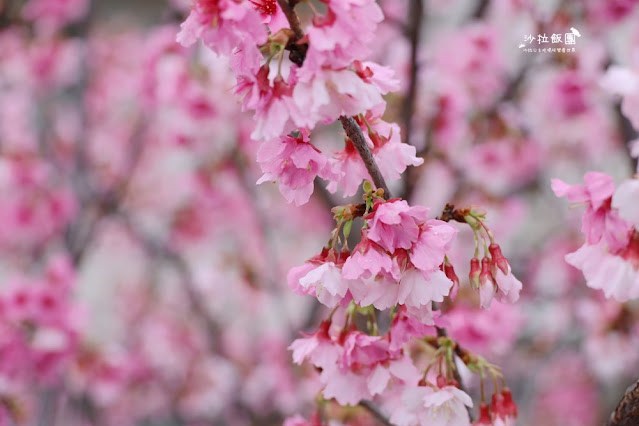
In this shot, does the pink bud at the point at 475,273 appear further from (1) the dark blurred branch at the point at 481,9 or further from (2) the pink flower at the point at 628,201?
(1) the dark blurred branch at the point at 481,9

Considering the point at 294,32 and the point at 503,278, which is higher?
the point at 294,32

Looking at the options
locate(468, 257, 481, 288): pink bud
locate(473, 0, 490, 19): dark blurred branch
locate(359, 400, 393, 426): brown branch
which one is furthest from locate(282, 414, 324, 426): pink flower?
locate(473, 0, 490, 19): dark blurred branch

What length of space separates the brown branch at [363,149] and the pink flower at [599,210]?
0.18 meters

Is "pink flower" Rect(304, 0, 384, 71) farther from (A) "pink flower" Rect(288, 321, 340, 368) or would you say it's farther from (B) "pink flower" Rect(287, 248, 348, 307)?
(A) "pink flower" Rect(288, 321, 340, 368)

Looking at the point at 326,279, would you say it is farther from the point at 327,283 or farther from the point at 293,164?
the point at 293,164

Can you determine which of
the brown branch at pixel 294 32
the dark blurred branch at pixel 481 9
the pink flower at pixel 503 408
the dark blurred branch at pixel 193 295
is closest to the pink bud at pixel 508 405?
the pink flower at pixel 503 408

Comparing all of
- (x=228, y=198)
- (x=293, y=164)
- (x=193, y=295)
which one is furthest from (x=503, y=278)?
(x=228, y=198)

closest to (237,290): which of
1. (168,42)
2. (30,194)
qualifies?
(30,194)

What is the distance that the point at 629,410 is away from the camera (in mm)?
635

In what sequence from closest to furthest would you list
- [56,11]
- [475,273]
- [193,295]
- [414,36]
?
[475,273], [414,36], [193,295], [56,11]

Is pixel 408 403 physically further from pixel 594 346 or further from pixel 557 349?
pixel 557 349

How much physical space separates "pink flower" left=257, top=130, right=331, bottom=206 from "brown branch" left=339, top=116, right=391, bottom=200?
0.04m

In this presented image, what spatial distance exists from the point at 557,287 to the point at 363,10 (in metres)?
2.05

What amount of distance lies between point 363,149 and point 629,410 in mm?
395
